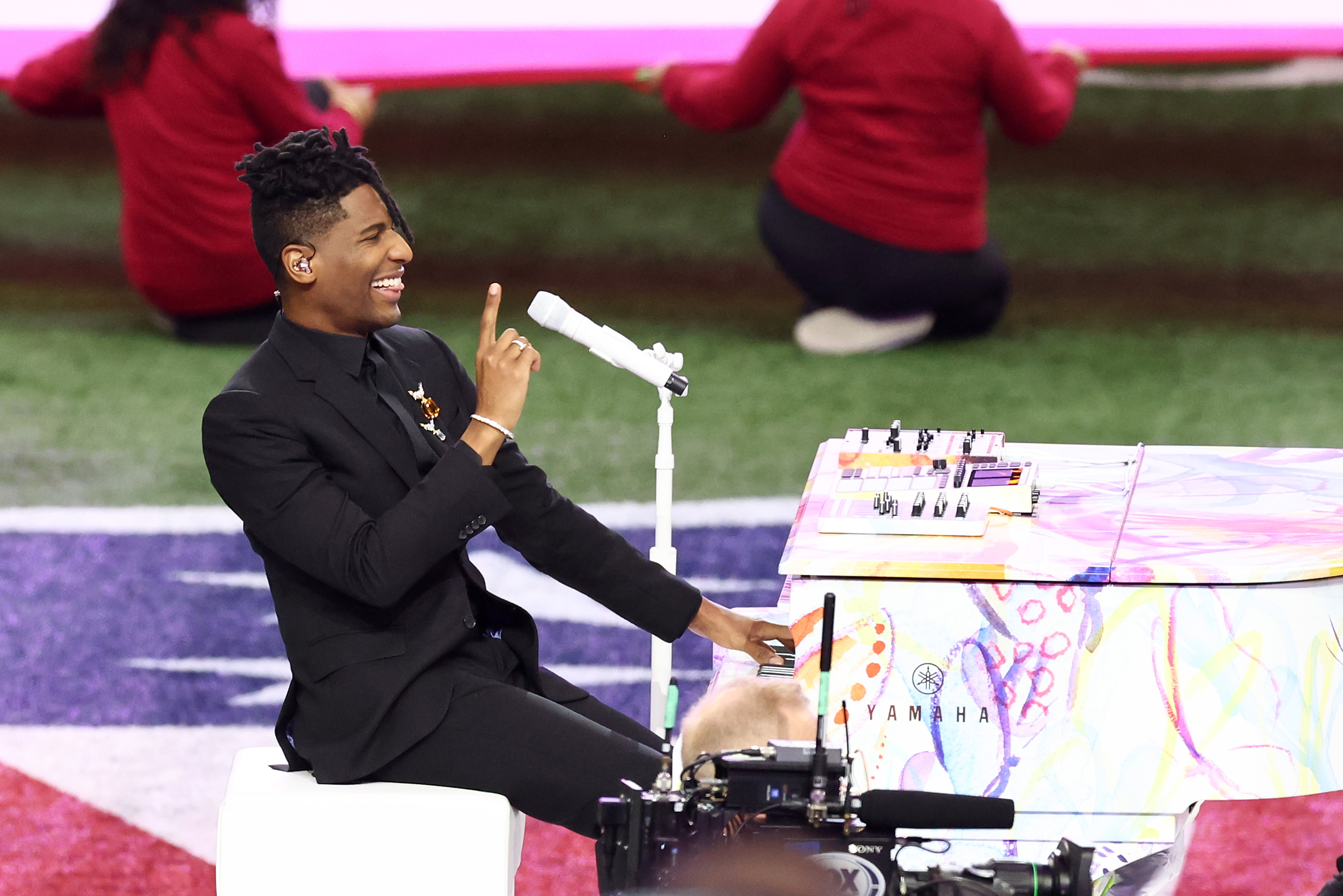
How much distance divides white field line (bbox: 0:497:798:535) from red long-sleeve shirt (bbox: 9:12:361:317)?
1.64 metres

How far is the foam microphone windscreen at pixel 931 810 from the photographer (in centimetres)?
179

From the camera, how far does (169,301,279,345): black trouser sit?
616cm

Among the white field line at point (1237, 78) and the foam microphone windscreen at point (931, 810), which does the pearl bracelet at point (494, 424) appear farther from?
the white field line at point (1237, 78)

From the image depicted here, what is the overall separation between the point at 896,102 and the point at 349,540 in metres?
3.90

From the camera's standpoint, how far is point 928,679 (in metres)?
2.27

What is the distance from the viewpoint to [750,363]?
5.81 metres

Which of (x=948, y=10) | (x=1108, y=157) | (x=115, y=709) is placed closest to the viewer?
(x=115, y=709)

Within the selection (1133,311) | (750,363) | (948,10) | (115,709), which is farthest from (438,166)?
(115,709)

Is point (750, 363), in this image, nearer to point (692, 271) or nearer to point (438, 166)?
point (692, 271)

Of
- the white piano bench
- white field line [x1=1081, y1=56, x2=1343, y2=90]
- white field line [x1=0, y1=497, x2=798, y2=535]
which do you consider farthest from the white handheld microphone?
white field line [x1=1081, y1=56, x2=1343, y2=90]

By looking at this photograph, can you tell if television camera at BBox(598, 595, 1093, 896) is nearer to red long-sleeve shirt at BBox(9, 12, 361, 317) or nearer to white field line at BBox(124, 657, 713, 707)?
white field line at BBox(124, 657, 713, 707)

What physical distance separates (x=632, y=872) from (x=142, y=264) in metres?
4.73

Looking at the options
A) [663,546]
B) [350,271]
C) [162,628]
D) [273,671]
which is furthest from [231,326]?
[350,271]

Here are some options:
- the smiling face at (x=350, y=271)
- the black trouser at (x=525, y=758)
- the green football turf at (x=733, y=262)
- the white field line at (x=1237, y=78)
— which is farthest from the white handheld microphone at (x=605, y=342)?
the white field line at (x=1237, y=78)
